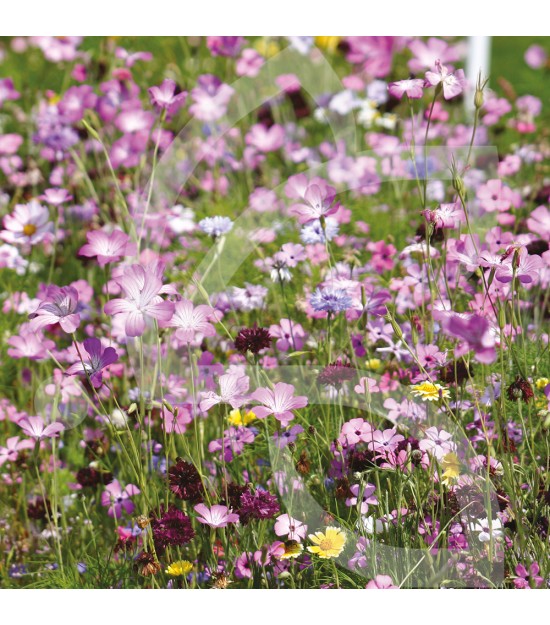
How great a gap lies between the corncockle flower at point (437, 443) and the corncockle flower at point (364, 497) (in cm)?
8

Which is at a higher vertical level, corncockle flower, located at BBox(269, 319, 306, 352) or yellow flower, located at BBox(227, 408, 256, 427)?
corncockle flower, located at BBox(269, 319, 306, 352)

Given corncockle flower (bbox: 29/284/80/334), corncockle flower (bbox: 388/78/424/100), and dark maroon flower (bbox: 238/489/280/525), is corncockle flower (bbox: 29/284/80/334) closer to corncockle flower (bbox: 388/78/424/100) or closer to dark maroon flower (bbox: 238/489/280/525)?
dark maroon flower (bbox: 238/489/280/525)

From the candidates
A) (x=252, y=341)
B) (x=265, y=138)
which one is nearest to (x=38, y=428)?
(x=252, y=341)

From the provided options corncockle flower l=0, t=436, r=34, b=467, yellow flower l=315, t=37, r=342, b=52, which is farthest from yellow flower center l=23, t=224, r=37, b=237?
yellow flower l=315, t=37, r=342, b=52

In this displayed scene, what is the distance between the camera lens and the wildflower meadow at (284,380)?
0.99 meters

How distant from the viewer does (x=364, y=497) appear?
1024 millimetres

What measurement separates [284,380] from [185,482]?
223mm

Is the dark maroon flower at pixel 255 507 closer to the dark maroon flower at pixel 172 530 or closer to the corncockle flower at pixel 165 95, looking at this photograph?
the dark maroon flower at pixel 172 530

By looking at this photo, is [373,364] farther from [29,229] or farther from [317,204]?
[29,229]

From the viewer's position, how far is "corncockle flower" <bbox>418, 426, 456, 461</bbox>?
100 cm

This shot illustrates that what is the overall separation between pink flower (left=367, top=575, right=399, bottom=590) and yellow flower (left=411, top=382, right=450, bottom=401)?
0.21m

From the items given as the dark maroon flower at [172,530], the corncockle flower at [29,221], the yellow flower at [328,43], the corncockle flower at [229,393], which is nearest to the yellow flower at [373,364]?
the corncockle flower at [229,393]

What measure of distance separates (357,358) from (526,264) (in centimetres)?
30
